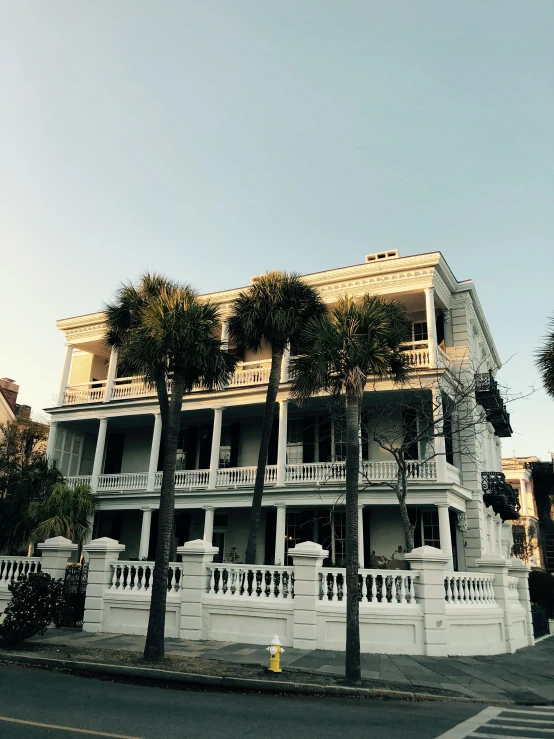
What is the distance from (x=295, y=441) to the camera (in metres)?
25.2

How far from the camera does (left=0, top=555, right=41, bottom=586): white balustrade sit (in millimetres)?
16703

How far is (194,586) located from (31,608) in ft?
12.0

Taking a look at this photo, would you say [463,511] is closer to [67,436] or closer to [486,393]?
[486,393]

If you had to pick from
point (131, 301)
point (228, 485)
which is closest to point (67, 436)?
point (228, 485)

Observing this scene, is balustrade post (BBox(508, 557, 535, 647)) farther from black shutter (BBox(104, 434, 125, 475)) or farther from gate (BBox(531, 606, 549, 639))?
black shutter (BBox(104, 434, 125, 475))

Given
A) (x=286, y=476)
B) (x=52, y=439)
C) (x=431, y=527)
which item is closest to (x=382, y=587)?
(x=431, y=527)

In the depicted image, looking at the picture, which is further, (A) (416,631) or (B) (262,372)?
(B) (262,372)

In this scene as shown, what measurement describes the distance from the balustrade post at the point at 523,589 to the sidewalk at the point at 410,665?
2.01 meters

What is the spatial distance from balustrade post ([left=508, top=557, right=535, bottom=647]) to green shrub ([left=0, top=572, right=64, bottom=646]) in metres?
12.1

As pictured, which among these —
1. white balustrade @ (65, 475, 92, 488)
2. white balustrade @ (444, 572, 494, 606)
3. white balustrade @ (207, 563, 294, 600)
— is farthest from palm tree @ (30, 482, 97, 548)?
white balustrade @ (444, 572, 494, 606)

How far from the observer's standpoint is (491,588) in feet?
50.1

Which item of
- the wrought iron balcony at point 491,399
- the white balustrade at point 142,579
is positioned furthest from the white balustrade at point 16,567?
the wrought iron balcony at point 491,399

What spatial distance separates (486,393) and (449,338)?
8.80 feet

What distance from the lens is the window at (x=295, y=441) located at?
24953mm
